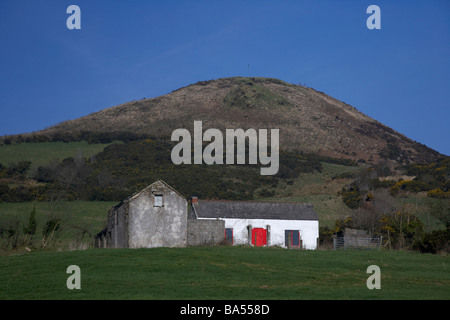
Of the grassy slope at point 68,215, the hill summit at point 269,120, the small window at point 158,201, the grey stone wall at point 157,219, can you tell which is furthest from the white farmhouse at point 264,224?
the hill summit at point 269,120

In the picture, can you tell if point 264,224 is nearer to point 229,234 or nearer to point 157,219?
point 229,234

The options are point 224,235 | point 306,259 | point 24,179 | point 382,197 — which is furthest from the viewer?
point 24,179

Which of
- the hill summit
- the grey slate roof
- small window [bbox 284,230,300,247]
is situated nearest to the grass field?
small window [bbox 284,230,300,247]

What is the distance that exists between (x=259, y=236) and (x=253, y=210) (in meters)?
2.74

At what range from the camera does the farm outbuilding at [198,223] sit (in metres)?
43.9

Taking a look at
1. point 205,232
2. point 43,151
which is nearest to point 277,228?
point 205,232

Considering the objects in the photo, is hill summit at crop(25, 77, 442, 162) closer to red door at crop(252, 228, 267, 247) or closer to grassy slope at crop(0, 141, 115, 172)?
grassy slope at crop(0, 141, 115, 172)

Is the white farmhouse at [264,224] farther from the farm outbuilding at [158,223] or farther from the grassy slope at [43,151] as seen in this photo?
the grassy slope at [43,151]

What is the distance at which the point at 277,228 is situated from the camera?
52.4 metres

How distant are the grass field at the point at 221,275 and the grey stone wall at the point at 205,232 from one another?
8.40m
